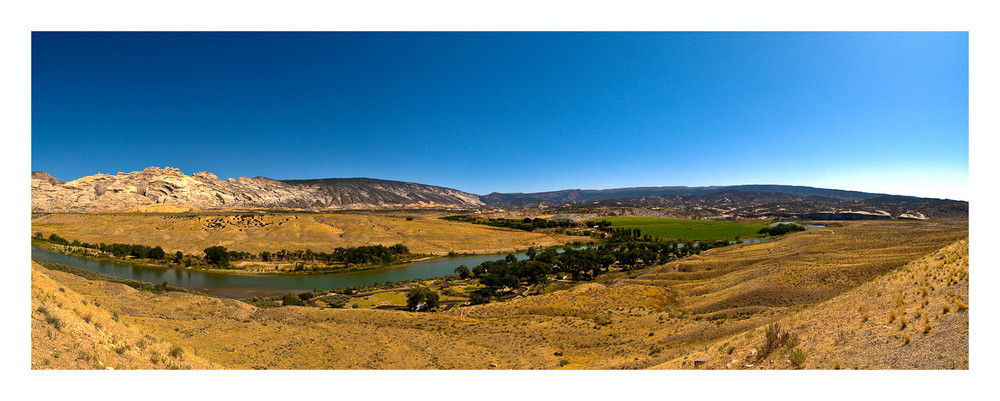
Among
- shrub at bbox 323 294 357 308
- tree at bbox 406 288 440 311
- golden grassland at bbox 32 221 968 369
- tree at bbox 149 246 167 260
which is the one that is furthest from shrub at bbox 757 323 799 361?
tree at bbox 149 246 167 260

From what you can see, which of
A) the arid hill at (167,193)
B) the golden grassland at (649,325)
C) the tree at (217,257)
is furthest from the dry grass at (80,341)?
the arid hill at (167,193)

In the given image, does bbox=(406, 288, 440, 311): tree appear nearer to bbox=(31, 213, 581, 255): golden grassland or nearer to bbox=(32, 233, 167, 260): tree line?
bbox=(31, 213, 581, 255): golden grassland

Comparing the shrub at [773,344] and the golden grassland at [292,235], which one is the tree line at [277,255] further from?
the shrub at [773,344]

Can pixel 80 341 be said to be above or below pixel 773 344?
above

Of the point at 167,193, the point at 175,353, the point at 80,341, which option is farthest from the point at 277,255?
the point at 167,193

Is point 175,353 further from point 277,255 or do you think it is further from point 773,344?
point 277,255

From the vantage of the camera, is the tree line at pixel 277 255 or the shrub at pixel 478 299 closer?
the shrub at pixel 478 299
